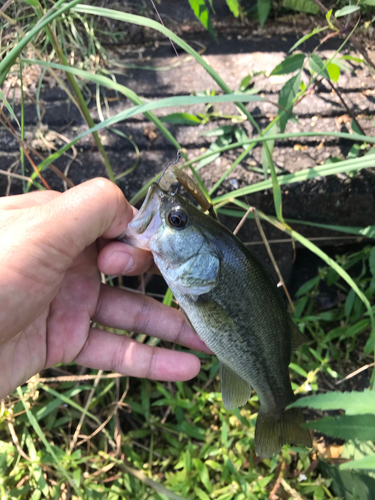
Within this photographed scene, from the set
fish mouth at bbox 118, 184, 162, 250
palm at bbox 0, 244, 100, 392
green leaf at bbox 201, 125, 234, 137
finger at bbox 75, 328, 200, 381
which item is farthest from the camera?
green leaf at bbox 201, 125, 234, 137

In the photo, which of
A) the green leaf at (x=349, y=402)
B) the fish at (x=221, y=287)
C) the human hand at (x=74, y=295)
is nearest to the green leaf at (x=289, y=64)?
the fish at (x=221, y=287)

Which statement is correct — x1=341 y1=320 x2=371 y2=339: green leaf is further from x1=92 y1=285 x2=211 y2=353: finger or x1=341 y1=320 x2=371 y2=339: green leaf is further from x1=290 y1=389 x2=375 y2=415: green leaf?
x1=290 y1=389 x2=375 y2=415: green leaf

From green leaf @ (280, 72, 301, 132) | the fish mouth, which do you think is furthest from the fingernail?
green leaf @ (280, 72, 301, 132)

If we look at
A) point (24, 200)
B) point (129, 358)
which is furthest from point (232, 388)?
point (24, 200)

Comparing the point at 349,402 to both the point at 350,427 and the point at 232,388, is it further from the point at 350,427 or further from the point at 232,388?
the point at 232,388

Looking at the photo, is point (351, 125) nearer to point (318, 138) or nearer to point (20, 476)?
point (318, 138)

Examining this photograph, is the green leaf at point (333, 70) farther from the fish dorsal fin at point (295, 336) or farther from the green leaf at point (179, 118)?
the fish dorsal fin at point (295, 336)
